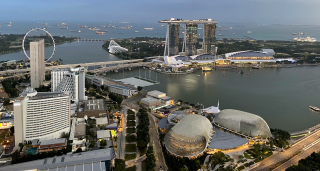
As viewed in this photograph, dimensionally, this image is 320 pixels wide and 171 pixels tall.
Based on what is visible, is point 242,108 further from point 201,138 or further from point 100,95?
point 100,95

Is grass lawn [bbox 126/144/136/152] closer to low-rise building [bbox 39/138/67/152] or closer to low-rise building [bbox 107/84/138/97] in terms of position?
low-rise building [bbox 39/138/67/152]

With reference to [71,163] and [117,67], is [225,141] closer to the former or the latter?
[71,163]

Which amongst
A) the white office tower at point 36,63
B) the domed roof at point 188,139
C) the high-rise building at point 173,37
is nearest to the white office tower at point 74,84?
the white office tower at point 36,63

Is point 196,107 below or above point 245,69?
below

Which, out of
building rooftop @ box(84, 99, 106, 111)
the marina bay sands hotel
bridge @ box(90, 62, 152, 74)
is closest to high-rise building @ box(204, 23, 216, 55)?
the marina bay sands hotel

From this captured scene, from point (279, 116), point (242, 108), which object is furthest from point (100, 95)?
point (279, 116)

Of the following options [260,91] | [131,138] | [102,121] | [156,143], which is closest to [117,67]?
[260,91]

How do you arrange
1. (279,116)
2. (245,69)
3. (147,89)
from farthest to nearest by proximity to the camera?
(245,69), (147,89), (279,116)
